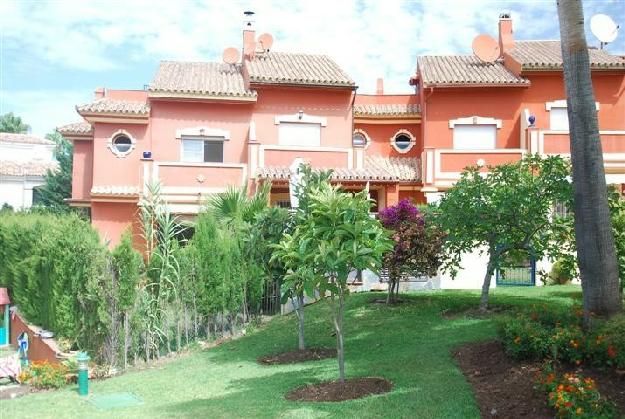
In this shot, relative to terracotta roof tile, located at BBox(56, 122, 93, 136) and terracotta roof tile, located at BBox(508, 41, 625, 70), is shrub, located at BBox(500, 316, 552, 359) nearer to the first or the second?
terracotta roof tile, located at BBox(508, 41, 625, 70)

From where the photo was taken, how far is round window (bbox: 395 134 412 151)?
932 inches

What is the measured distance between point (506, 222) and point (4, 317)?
557 inches

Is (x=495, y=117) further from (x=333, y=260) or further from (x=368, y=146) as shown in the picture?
(x=333, y=260)

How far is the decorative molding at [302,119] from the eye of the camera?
22.4 m

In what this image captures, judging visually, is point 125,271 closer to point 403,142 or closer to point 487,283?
point 487,283

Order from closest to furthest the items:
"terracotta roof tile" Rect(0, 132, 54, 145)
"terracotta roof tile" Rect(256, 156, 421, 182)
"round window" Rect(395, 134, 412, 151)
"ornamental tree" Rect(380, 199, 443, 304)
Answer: "ornamental tree" Rect(380, 199, 443, 304) < "terracotta roof tile" Rect(256, 156, 421, 182) < "round window" Rect(395, 134, 412, 151) < "terracotta roof tile" Rect(0, 132, 54, 145)

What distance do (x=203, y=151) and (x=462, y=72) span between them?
9.92 m

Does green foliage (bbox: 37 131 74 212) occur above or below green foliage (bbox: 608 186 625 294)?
above

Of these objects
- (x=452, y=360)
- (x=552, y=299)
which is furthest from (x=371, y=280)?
→ (x=452, y=360)

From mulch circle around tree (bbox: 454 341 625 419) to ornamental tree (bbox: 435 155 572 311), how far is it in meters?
3.24

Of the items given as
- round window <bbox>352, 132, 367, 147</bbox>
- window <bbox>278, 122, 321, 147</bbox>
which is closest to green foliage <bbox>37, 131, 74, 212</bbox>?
window <bbox>278, 122, 321, 147</bbox>

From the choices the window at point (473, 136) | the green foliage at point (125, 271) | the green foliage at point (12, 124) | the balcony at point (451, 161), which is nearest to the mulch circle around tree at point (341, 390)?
the green foliage at point (125, 271)

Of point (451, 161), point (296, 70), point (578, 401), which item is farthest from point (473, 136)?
point (578, 401)

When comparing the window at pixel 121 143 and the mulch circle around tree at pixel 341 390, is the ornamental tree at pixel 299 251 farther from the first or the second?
the window at pixel 121 143
